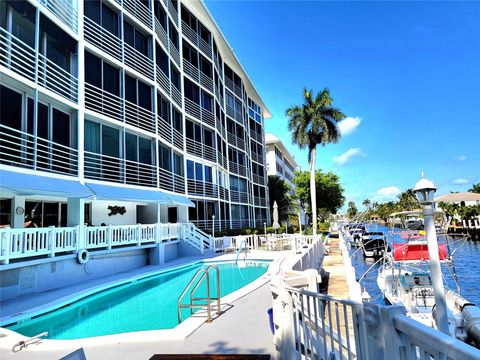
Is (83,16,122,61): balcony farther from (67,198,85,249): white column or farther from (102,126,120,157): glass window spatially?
(67,198,85,249): white column

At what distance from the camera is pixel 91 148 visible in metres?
14.3

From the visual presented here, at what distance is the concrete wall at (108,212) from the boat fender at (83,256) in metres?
4.28

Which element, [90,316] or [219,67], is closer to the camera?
[90,316]

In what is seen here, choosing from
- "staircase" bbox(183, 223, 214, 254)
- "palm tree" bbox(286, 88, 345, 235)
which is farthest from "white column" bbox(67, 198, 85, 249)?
"palm tree" bbox(286, 88, 345, 235)

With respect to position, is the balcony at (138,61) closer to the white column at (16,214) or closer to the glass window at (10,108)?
the glass window at (10,108)

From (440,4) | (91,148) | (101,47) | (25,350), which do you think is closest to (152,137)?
(91,148)

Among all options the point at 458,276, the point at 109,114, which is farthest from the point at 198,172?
the point at 458,276

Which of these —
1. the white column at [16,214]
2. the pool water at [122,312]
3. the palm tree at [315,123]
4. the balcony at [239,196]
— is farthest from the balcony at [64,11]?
the palm tree at [315,123]

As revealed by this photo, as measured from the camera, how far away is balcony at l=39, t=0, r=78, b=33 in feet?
40.4

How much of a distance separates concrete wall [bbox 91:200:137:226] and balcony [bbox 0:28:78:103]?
5.73 metres

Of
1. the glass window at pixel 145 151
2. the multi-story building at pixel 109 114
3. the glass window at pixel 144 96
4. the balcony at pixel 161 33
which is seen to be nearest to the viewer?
the multi-story building at pixel 109 114

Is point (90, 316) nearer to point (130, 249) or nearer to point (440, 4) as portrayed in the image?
point (130, 249)

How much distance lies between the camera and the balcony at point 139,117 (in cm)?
1619

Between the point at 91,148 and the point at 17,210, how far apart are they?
12.4ft
